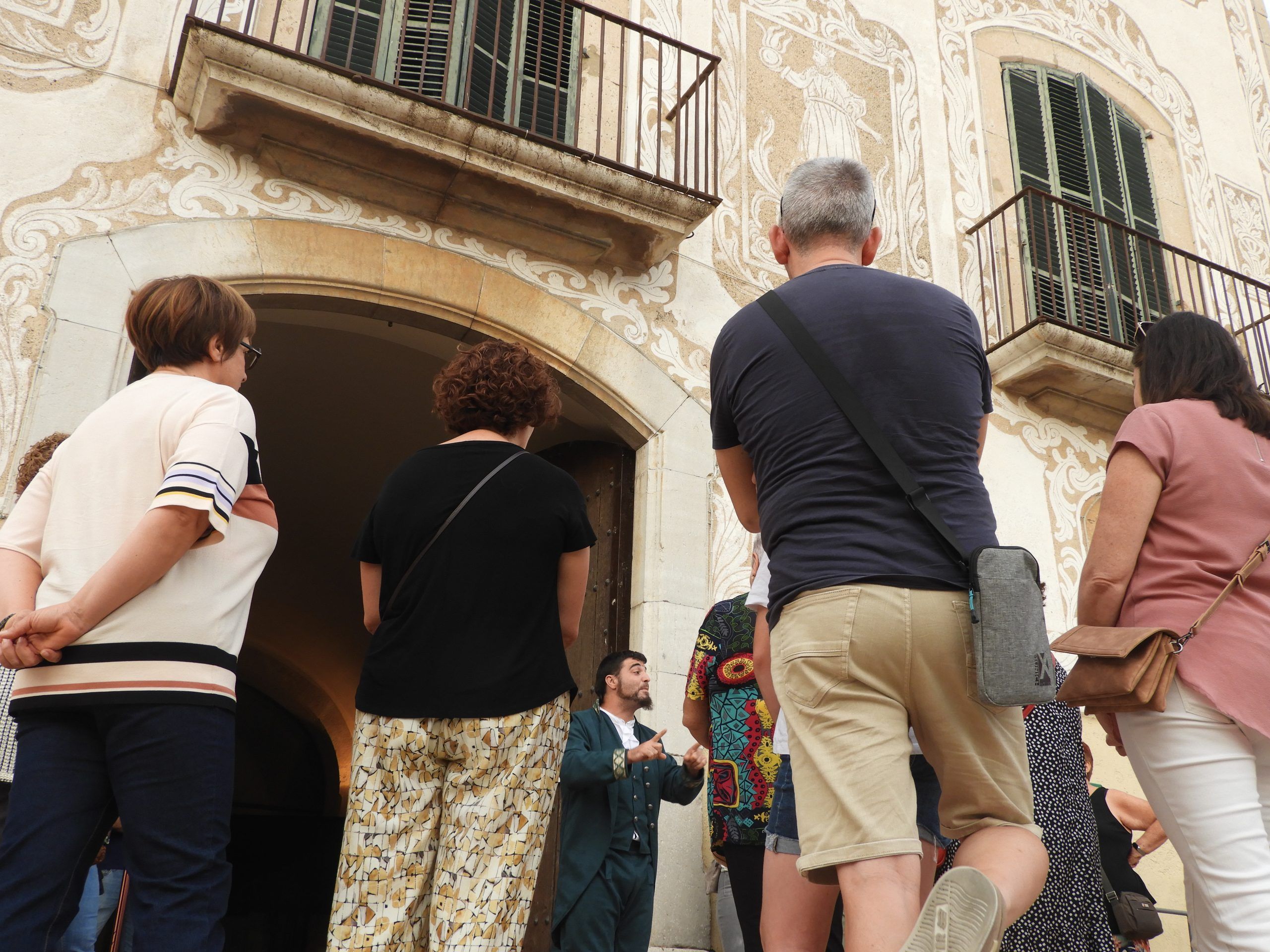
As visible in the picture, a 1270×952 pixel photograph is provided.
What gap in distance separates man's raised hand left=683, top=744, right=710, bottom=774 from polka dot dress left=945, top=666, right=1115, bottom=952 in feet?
5.30

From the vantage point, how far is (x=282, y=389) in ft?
30.7

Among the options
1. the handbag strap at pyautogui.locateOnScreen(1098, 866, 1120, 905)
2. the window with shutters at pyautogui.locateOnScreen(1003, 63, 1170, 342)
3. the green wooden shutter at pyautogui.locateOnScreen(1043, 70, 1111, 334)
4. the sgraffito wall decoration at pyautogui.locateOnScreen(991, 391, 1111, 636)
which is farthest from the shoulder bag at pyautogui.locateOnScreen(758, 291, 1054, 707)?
the green wooden shutter at pyautogui.locateOnScreen(1043, 70, 1111, 334)

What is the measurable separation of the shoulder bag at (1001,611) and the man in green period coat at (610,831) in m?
2.55

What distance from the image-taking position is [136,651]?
97.9 inches

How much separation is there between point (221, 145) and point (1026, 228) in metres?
5.68

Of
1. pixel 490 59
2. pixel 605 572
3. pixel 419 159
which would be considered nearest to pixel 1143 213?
pixel 490 59

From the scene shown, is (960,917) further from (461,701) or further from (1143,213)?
(1143,213)

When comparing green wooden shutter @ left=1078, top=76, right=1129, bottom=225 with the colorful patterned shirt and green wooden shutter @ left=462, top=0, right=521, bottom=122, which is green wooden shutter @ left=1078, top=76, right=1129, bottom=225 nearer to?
green wooden shutter @ left=462, top=0, right=521, bottom=122

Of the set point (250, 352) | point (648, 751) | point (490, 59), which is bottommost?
point (648, 751)

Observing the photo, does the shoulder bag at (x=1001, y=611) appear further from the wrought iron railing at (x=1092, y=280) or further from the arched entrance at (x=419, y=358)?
the wrought iron railing at (x=1092, y=280)

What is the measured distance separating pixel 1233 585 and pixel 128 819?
2.50 metres

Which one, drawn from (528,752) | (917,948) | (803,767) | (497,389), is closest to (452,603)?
(528,752)

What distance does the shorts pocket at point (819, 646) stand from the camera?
2.25 meters

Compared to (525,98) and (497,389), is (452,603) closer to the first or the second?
(497,389)
